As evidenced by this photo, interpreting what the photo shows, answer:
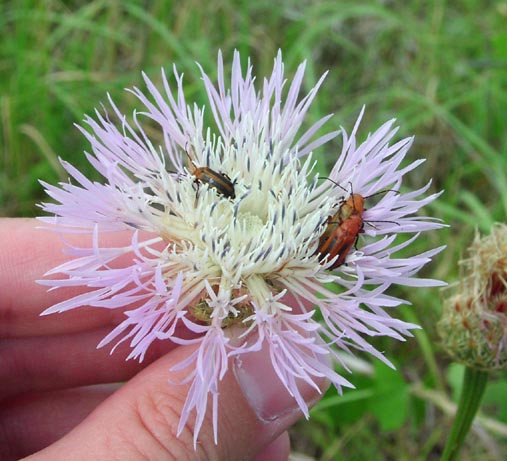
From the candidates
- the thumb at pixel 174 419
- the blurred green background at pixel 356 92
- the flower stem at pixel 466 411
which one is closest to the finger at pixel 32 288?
the thumb at pixel 174 419

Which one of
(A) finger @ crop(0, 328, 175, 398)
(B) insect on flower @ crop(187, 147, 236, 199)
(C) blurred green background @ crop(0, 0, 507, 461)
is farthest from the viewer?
(C) blurred green background @ crop(0, 0, 507, 461)

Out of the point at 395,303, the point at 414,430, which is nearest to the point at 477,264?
the point at 395,303

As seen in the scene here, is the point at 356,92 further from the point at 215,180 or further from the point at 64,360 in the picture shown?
the point at 215,180

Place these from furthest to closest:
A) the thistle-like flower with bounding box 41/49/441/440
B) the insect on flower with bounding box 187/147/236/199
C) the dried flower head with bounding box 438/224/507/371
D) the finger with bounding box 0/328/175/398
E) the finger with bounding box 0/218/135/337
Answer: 1. the finger with bounding box 0/328/175/398
2. the finger with bounding box 0/218/135/337
3. the dried flower head with bounding box 438/224/507/371
4. the insect on flower with bounding box 187/147/236/199
5. the thistle-like flower with bounding box 41/49/441/440

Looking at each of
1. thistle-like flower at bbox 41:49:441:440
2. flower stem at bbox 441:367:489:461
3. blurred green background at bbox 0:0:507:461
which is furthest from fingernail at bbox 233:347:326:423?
blurred green background at bbox 0:0:507:461

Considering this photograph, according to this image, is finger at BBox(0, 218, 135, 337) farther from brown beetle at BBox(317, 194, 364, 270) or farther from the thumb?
brown beetle at BBox(317, 194, 364, 270)

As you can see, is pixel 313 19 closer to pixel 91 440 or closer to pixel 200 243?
pixel 200 243

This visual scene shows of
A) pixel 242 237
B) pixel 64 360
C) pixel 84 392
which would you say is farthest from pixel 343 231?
pixel 84 392
